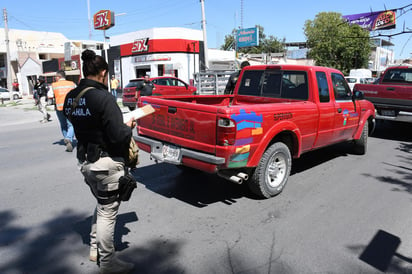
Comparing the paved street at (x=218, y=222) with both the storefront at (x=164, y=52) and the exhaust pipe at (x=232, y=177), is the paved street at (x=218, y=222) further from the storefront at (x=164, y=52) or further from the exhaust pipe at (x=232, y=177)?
the storefront at (x=164, y=52)

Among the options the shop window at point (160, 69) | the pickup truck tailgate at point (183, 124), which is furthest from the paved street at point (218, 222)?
the shop window at point (160, 69)

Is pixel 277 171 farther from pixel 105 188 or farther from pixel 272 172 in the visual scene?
pixel 105 188

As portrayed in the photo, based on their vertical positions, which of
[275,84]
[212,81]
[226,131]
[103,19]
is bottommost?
[226,131]

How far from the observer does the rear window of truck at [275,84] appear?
531 centimetres

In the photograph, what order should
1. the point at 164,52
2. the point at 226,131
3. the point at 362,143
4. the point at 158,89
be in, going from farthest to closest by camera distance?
1. the point at 164,52
2. the point at 158,89
3. the point at 362,143
4. the point at 226,131

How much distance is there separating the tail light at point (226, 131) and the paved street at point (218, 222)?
3.13ft

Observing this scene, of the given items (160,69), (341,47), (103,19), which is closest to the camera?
(160,69)

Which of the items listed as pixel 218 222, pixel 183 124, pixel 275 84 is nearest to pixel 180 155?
pixel 183 124

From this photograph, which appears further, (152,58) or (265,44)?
(265,44)

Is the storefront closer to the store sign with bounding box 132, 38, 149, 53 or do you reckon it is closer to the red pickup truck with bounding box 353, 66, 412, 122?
the store sign with bounding box 132, 38, 149, 53

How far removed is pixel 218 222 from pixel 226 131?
3.55 feet

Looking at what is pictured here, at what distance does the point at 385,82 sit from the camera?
9891 millimetres

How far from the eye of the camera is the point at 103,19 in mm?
27844

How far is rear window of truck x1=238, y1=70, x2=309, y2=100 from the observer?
17.4 ft
